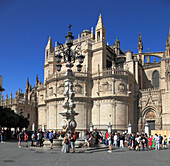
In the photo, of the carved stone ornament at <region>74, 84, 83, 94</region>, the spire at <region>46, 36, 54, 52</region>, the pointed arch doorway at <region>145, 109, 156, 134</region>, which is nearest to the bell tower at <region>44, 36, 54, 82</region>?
the spire at <region>46, 36, 54, 52</region>

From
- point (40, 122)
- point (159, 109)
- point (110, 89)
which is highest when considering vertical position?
point (110, 89)

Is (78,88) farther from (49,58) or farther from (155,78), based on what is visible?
(155,78)

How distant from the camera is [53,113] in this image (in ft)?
136

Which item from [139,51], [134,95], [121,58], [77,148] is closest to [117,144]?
[77,148]

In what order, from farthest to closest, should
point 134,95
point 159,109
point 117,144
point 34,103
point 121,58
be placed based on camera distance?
1. point 34,103
2. point 121,58
3. point 134,95
4. point 159,109
5. point 117,144

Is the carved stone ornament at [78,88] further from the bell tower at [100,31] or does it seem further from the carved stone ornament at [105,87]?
the bell tower at [100,31]

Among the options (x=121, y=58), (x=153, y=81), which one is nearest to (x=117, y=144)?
(x=153, y=81)

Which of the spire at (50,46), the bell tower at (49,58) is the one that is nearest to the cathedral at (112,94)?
the bell tower at (49,58)

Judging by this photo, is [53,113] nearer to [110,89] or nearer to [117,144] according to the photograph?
[110,89]

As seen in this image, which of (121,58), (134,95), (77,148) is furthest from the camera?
(121,58)

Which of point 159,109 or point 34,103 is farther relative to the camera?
point 34,103

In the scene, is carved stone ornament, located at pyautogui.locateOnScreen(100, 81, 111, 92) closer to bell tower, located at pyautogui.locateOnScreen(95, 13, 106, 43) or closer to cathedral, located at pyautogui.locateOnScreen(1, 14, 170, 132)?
cathedral, located at pyautogui.locateOnScreen(1, 14, 170, 132)

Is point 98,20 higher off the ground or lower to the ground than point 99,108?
higher

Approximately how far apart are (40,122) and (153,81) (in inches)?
969
